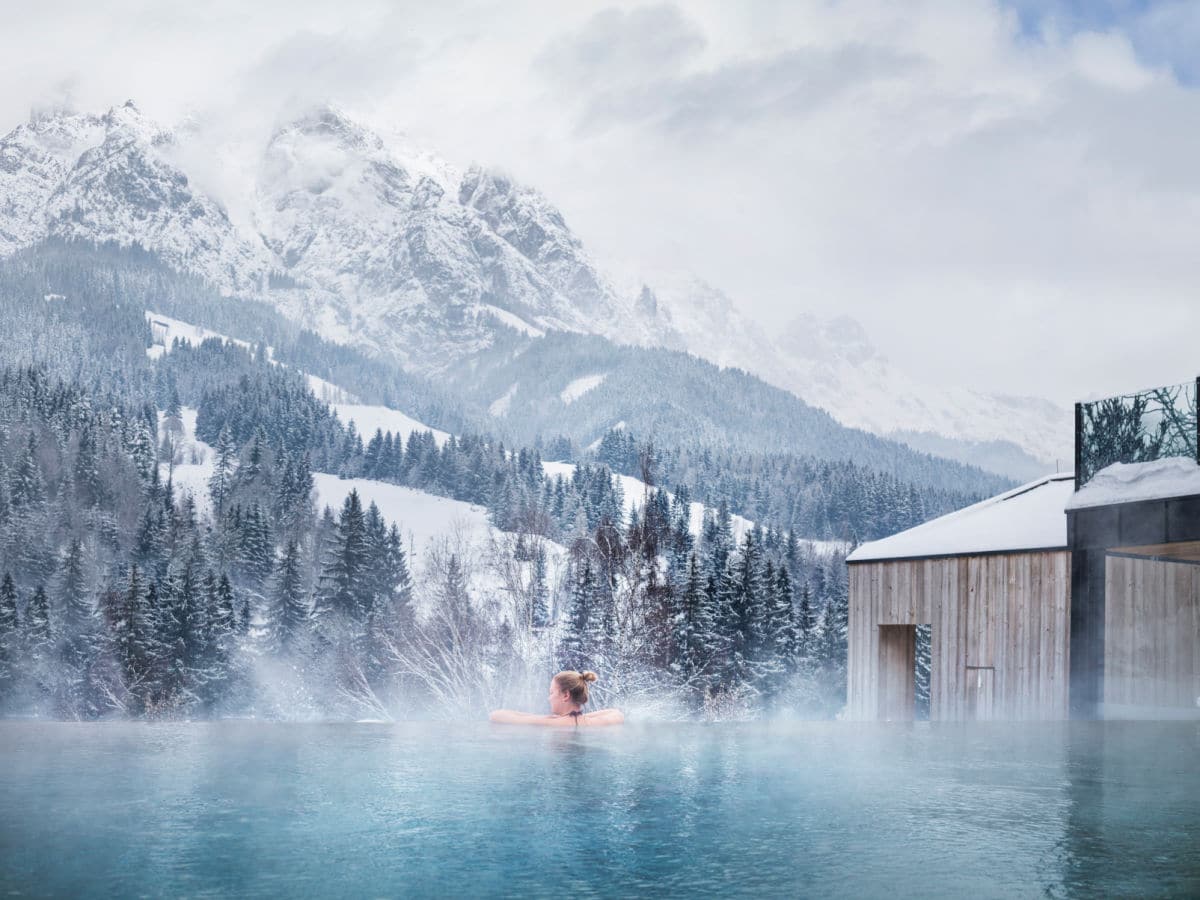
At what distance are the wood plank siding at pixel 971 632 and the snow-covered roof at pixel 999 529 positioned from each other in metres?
0.14

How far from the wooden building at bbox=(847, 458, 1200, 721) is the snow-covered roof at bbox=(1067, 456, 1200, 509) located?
2 centimetres

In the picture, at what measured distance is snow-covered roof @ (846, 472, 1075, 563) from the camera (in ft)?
55.9

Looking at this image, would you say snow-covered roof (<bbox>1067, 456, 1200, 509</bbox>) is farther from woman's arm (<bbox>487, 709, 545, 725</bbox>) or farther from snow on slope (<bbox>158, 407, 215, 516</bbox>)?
snow on slope (<bbox>158, 407, 215, 516</bbox>)

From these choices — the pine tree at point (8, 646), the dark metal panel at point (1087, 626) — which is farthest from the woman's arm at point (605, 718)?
the pine tree at point (8, 646)

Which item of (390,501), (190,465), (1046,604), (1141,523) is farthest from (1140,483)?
(190,465)

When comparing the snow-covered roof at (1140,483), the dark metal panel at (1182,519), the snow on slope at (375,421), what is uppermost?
the snow on slope at (375,421)

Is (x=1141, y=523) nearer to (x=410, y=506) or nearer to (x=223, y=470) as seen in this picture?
(x=410, y=506)

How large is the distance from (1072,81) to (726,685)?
2860 inches

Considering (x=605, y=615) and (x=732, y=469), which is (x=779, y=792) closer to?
(x=605, y=615)

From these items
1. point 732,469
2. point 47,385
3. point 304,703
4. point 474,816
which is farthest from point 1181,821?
point 732,469

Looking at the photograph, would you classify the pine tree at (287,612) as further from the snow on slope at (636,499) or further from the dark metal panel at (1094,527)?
the dark metal panel at (1094,527)

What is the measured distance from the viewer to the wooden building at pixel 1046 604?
43.2 feet

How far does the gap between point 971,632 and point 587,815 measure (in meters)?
12.0

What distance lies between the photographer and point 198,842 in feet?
19.4
